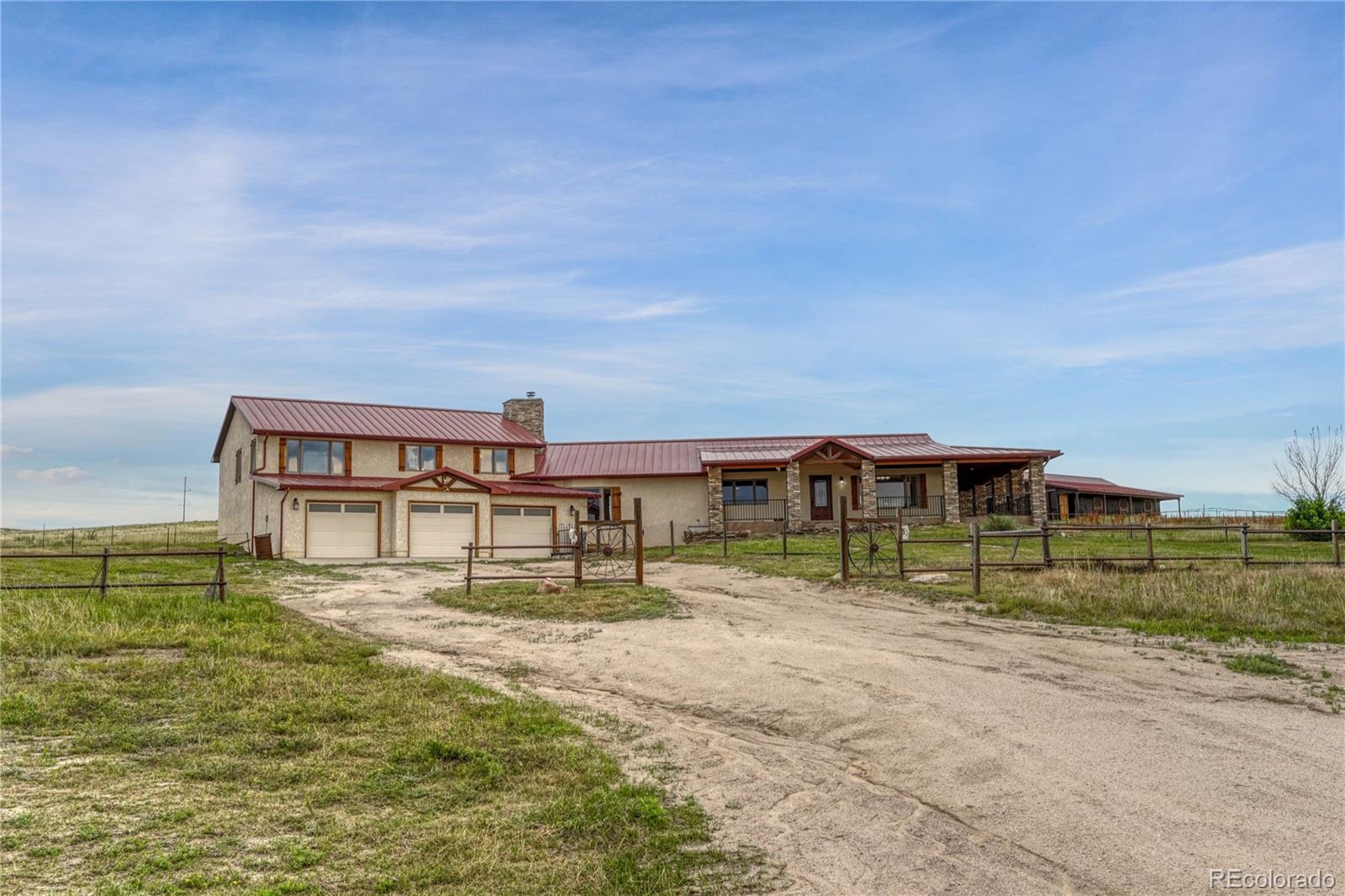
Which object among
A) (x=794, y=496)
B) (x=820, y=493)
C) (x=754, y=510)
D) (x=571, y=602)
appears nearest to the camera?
(x=571, y=602)

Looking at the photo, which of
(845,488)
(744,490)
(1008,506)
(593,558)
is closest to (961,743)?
(593,558)

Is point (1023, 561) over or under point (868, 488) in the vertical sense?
under

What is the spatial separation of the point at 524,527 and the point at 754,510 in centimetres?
989

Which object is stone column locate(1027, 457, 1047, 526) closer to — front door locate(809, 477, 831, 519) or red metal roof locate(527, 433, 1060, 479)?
red metal roof locate(527, 433, 1060, 479)

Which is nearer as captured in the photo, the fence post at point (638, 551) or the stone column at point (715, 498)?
the fence post at point (638, 551)

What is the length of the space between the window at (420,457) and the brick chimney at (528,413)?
5.86 meters

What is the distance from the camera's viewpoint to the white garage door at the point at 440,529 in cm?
3434

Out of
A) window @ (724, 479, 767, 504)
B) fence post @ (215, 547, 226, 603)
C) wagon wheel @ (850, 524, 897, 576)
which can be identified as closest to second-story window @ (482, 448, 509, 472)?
window @ (724, 479, 767, 504)

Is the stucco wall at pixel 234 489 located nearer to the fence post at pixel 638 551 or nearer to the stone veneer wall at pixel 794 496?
the fence post at pixel 638 551

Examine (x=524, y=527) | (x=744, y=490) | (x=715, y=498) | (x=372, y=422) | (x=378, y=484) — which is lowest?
(x=524, y=527)

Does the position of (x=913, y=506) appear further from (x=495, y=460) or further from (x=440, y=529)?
(x=440, y=529)

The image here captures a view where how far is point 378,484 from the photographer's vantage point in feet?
115

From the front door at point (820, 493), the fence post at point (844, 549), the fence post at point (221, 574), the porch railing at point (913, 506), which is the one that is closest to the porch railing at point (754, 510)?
the front door at point (820, 493)

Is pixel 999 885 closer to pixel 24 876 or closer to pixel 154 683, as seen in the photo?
pixel 24 876
